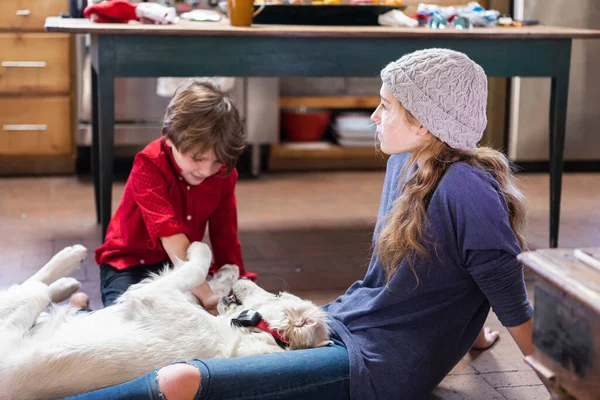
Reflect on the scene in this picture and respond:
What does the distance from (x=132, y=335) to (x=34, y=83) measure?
9.43 ft

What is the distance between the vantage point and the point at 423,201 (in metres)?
1.54

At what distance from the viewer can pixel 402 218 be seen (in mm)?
1555

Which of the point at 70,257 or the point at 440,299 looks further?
the point at 70,257

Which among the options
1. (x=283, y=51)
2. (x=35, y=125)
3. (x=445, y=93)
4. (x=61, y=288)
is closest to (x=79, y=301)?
(x=61, y=288)

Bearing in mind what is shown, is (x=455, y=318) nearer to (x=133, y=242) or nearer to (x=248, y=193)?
(x=133, y=242)

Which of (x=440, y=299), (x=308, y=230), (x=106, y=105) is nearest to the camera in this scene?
(x=440, y=299)

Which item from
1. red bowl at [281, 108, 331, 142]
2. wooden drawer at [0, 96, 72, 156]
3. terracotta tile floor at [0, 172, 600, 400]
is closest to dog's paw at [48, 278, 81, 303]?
terracotta tile floor at [0, 172, 600, 400]

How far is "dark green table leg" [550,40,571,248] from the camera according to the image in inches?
108

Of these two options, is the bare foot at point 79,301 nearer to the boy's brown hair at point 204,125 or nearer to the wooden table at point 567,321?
the boy's brown hair at point 204,125

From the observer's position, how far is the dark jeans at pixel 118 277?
2.11 m

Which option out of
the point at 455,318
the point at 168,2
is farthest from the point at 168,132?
the point at 168,2

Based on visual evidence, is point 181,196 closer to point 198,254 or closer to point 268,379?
point 198,254

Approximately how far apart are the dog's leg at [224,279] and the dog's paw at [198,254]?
10 centimetres

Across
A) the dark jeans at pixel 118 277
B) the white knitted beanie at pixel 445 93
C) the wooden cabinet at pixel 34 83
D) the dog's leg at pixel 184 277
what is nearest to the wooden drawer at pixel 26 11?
the wooden cabinet at pixel 34 83
